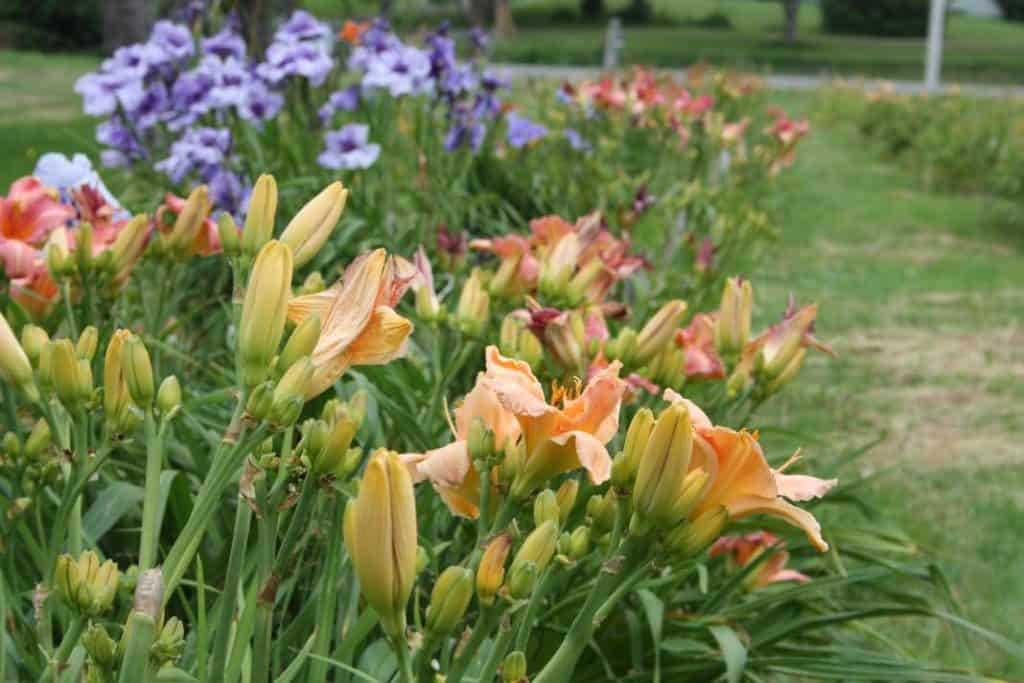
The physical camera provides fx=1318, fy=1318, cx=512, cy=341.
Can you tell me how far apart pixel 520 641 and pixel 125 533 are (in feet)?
3.57

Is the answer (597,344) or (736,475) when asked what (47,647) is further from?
(597,344)

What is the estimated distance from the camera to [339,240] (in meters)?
3.09

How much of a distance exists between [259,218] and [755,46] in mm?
33960

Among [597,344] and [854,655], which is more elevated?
[597,344]

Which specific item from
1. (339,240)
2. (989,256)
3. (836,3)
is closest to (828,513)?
(339,240)

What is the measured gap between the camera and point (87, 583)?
94cm

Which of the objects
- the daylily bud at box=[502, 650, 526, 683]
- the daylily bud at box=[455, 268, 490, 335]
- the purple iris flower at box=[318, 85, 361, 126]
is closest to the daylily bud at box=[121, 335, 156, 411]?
the daylily bud at box=[502, 650, 526, 683]

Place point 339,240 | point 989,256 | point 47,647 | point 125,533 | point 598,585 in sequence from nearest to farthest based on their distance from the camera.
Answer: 1. point 598,585
2. point 47,647
3. point 125,533
4. point 339,240
5. point 989,256

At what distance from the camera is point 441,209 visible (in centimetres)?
376

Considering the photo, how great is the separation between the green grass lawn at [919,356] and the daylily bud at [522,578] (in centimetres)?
149

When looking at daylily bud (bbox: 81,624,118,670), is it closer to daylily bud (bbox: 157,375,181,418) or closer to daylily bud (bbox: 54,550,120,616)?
daylily bud (bbox: 54,550,120,616)

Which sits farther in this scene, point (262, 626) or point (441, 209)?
point (441, 209)

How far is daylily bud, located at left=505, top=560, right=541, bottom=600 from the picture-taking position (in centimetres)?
90

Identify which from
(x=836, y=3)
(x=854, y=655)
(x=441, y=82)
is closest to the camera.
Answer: (x=854, y=655)
